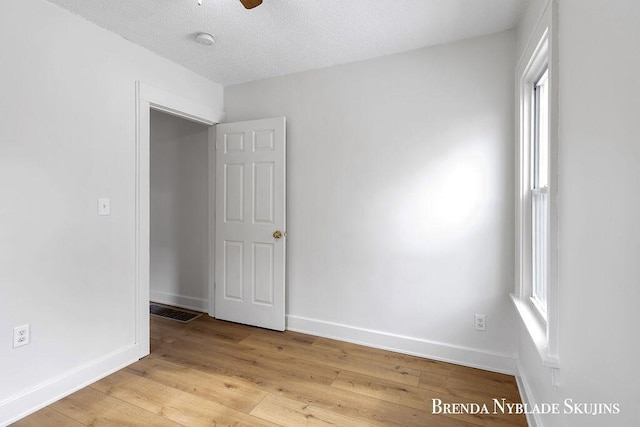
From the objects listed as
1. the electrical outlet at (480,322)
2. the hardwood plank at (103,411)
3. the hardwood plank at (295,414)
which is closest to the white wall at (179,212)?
the hardwood plank at (103,411)

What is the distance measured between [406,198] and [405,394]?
1.42 m

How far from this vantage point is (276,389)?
205 centimetres

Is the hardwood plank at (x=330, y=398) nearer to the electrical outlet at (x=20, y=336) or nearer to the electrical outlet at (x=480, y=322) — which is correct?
the electrical outlet at (x=480, y=322)

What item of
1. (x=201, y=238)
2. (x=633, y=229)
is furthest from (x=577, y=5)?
(x=201, y=238)

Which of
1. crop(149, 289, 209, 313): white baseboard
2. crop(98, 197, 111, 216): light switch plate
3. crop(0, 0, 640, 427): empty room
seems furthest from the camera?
crop(149, 289, 209, 313): white baseboard

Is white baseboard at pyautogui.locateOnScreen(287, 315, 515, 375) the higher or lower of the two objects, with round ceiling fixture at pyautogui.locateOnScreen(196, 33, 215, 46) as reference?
lower

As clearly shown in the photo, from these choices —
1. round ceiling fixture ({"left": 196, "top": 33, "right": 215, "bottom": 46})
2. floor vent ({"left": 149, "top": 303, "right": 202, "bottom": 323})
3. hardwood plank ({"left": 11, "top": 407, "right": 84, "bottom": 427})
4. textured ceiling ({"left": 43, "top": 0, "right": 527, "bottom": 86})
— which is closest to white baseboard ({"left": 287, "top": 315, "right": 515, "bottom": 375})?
floor vent ({"left": 149, "top": 303, "right": 202, "bottom": 323})

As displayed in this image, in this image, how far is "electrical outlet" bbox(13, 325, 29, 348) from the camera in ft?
5.75

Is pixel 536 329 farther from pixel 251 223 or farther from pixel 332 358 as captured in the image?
pixel 251 223

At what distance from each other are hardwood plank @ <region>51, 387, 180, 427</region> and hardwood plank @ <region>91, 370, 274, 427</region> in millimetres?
36

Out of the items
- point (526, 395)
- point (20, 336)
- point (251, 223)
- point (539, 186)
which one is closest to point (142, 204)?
point (251, 223)

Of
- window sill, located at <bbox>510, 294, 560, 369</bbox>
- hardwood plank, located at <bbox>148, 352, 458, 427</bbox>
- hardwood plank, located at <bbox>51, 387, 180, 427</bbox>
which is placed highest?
window sill, located at <bbox>510, 294, 560, 369</bbox>

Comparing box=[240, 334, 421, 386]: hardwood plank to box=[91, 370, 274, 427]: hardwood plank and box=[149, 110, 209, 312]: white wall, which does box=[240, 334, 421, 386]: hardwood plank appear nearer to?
box=[91, 370, 274, 427]: hardwood plank

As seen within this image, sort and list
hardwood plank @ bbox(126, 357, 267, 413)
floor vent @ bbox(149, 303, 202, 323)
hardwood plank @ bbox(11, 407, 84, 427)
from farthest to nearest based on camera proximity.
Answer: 1. floor vent @ bbox(149, 303, 202, 323)
2. hardwood plank @ bbox(126, 357, 267, 413)
3. hardwood plank @ bbox(11, 407, 84, 427)
